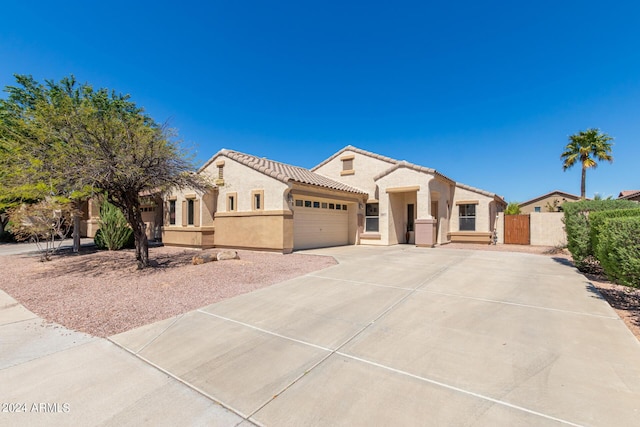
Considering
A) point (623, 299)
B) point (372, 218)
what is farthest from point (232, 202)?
point (623, 299)

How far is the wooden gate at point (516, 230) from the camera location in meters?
19.8

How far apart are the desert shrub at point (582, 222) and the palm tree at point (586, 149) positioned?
1721cm

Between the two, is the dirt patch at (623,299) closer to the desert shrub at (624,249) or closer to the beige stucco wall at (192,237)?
the desert shrub at (624,249)

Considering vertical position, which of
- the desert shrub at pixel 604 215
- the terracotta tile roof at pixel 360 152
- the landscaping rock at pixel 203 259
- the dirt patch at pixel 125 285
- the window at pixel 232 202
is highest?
the terracotta tile roof at pixel 360 152

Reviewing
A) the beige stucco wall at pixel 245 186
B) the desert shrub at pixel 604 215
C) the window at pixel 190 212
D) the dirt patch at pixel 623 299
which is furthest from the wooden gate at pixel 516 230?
the window at pixel 190 212

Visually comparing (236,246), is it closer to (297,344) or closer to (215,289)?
(215,289)

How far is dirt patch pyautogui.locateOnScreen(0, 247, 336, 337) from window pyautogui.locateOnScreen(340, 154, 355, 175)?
1045 centimetres

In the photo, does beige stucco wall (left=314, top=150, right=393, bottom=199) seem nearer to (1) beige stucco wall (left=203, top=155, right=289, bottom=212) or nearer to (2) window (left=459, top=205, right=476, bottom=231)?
(2) window (left=459, top=205, right=476, bottom=231)

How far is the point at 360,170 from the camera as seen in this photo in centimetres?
2059

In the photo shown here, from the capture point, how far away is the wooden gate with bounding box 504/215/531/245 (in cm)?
1984

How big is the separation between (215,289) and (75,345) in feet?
10.6

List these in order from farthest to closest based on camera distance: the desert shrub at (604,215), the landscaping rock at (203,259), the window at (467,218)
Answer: the window at (467,218) < the landscaping rock at (203,259) < the desert shrub at (604,215)

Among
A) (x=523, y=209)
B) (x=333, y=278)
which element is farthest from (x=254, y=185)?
(x=523, y=209)

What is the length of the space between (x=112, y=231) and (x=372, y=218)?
51.3 ft
